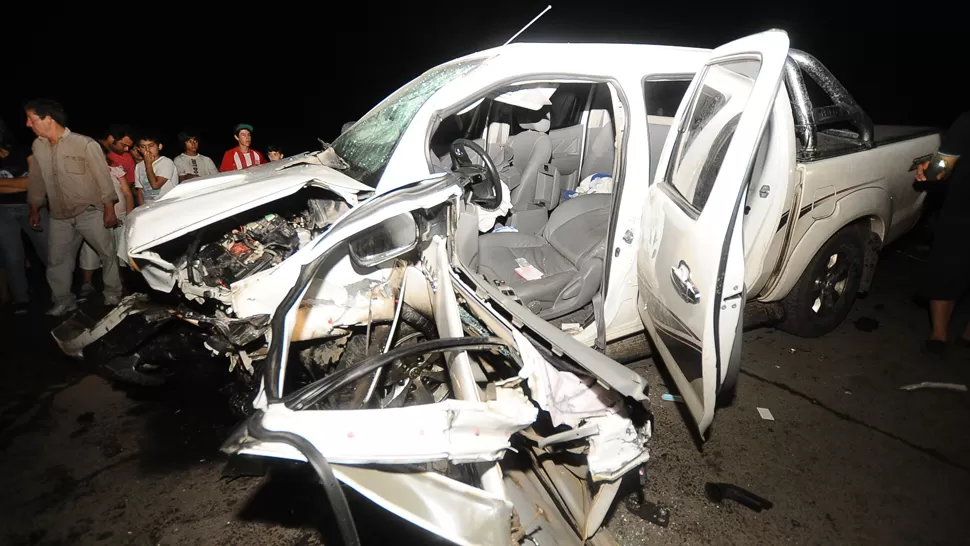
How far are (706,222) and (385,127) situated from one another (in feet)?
6.68

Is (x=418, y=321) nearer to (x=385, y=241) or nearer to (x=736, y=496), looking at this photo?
(x=385, y=241)

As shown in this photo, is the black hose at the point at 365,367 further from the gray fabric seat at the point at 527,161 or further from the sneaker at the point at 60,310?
the sneaker at the point at 60,310

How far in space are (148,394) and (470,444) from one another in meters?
2.96

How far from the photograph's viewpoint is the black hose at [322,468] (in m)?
1.49

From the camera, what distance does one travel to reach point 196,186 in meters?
3.04

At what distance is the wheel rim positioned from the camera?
145 inches

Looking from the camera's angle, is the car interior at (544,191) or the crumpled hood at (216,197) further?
the car interior at (544,191)

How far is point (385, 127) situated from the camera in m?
3.15

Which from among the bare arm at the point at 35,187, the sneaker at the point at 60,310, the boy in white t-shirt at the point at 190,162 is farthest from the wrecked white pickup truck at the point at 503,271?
the boy in white t-shirt at the point at 190,162

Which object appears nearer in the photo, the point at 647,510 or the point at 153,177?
A: the point at 647,510

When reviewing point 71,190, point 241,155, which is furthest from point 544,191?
point 71,190

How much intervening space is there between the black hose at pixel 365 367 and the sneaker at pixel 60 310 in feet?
13.6

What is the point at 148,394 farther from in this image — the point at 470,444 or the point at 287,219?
the point at 470,444

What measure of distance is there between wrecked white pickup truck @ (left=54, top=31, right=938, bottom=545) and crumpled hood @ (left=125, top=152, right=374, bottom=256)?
0.01m
